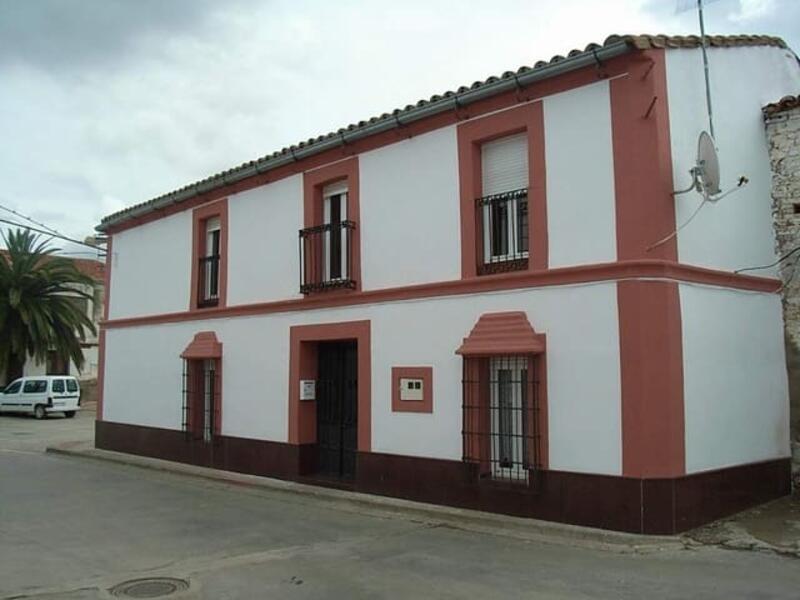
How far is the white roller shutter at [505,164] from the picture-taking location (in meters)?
9.16

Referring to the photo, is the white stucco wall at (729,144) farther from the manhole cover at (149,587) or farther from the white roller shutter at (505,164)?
the manhole cover at (149,587)

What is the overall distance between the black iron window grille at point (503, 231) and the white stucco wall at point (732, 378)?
194 cm

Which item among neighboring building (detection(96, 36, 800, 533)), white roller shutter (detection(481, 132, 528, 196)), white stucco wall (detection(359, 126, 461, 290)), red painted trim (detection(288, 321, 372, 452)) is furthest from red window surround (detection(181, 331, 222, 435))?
white roller shutter (detection(481, 132, 528, 196))

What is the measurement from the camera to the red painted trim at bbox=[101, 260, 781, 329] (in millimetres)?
7902

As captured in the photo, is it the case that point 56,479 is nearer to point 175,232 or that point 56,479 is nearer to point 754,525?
point 175,232

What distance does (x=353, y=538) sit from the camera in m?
8.20

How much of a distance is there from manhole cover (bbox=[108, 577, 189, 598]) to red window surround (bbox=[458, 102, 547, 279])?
473 cm

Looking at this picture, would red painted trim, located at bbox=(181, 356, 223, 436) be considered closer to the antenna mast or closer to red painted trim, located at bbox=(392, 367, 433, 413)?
red painted trim, located at bbox=(392, 367, 433, 413)

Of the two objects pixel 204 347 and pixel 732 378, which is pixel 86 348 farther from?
pixel 732 378

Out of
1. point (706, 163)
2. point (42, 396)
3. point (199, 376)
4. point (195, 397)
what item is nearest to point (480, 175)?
point (706, 163)

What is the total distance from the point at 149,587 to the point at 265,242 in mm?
6909

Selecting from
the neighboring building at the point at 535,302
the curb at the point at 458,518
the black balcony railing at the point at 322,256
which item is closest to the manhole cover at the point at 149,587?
the curb at the point at 458,518

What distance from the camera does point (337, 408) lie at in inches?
453

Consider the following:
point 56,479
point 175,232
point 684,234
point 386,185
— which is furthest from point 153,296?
point 684,234
